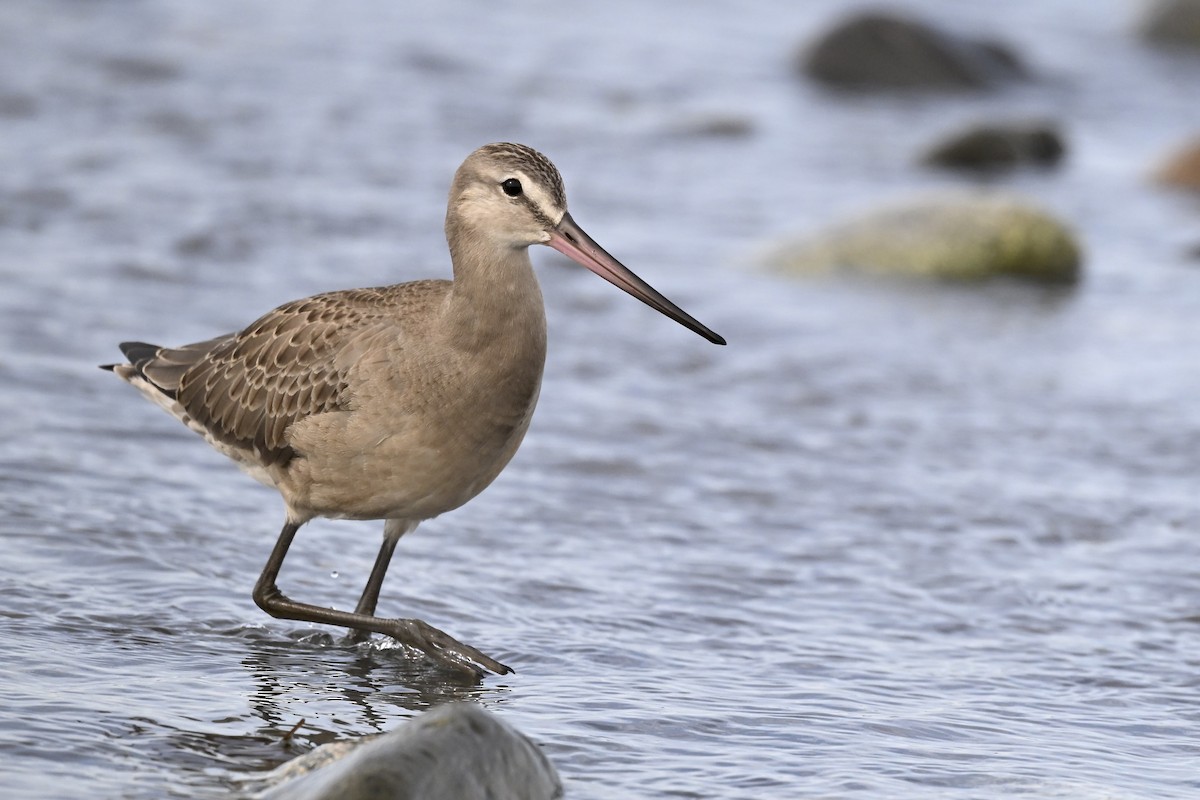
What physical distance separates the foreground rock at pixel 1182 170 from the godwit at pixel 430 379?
1119 cm

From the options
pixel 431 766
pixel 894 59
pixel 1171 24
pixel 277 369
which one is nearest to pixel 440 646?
pixel 277 369

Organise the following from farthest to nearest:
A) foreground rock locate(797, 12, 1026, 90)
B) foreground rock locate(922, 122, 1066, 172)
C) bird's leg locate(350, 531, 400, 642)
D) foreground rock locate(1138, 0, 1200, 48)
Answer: foreground rock locate(1138, 0, 1200, 48) < foreground rock locate(797, 12, 1026, 90) < foreground rock locate(922, 122, 1066, 172) < bird's leg locate(350, 531, 400, 642)

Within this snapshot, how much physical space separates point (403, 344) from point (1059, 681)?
262 centimetres

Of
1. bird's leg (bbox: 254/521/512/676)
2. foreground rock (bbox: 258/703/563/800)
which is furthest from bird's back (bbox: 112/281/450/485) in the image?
foreground rock (bbox: 258/703/563/800)

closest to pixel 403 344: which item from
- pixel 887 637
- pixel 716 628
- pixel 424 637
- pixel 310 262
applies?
pixel 424 637

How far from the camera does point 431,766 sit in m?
4.67

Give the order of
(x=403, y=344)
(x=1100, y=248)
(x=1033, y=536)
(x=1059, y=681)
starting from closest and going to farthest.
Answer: (x=403, y=344) → (x=1059, y=681) → (x=1033, y=536) → (x=1100, y=248)

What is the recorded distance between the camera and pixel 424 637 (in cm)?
630

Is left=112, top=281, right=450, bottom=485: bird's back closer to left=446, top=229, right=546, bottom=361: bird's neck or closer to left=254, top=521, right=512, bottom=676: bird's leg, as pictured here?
left=446, top=229, right=546, bottom=361: bird's neck

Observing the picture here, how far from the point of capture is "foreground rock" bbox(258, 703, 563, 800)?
457 cm

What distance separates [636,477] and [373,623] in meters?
2.68

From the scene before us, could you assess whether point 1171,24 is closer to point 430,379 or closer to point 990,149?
point 990,149

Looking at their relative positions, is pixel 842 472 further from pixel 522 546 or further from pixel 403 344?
pixel 403 344

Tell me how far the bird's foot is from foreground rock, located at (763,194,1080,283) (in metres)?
7.25
